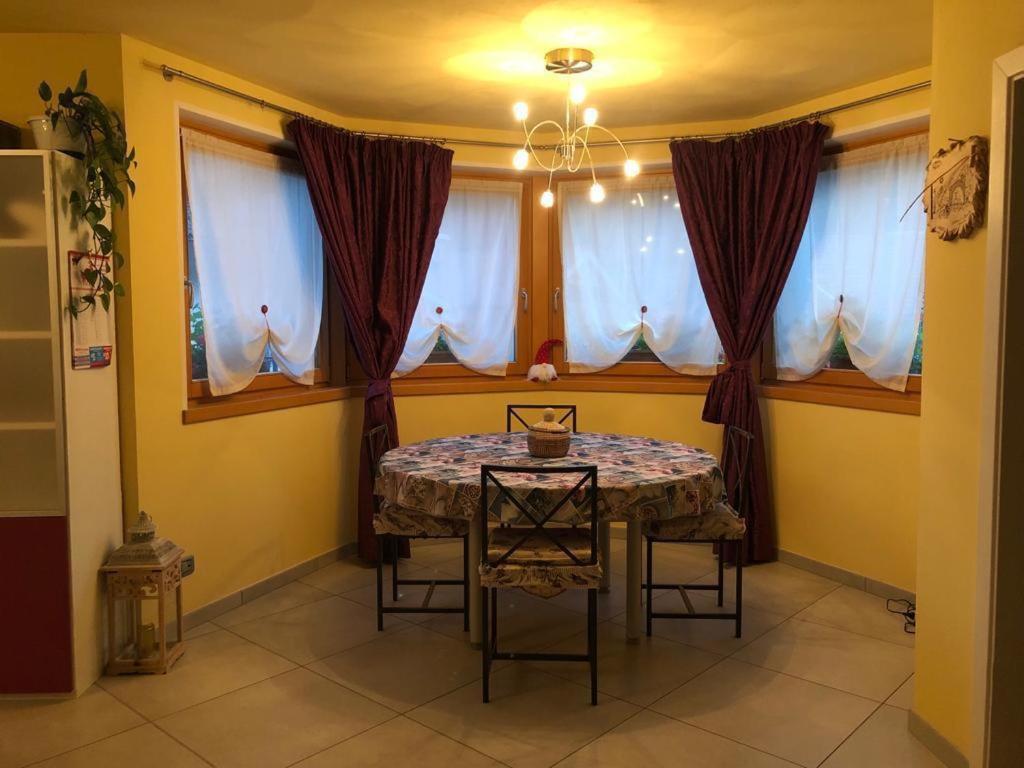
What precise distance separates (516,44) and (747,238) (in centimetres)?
176

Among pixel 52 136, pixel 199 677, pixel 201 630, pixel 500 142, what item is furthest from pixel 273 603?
pixel 500 142

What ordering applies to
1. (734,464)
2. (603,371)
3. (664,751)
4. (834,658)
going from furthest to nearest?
(603,371) < (734,464) < (834,658) < (664,751)

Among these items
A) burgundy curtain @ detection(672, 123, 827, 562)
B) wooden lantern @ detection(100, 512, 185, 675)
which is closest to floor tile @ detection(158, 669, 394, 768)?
wooden lantern @ detection(100, 512, 185, 675)

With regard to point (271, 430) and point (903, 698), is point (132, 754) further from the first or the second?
point (903, 698)

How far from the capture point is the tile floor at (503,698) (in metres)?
2.52

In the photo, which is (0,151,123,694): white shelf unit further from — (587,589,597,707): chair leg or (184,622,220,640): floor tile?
(587,589,597,707): chair leg

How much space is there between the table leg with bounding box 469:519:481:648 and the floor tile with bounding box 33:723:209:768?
1160mm

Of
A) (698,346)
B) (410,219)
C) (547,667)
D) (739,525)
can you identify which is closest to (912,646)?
(739,525)

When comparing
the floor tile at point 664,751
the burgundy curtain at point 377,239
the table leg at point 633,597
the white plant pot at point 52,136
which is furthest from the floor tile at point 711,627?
the white plant pot at point 52,136

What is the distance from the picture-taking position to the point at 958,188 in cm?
232

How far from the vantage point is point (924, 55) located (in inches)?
135

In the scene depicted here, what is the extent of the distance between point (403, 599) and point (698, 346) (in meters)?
2.25

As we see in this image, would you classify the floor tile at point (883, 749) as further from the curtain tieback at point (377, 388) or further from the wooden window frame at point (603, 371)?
the curtain tieback at point (377, 388)

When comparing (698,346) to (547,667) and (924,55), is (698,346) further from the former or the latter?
(547,667)
